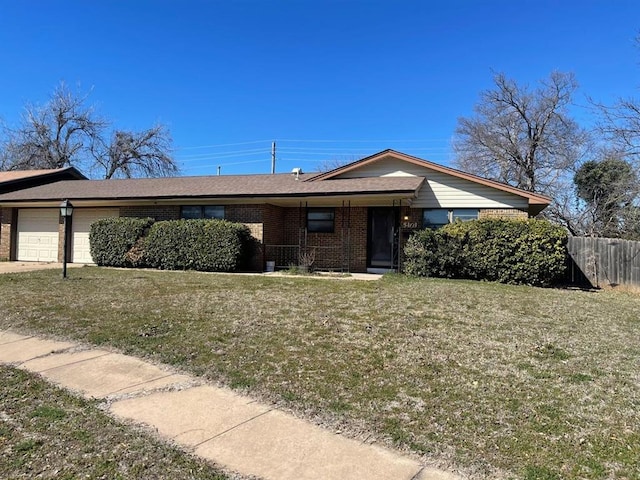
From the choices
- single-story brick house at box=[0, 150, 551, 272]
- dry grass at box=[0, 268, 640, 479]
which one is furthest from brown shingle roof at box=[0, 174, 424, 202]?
dry grass at box=[0, 268, 640, 479]

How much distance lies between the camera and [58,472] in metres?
2.61

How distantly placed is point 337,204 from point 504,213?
558 cm

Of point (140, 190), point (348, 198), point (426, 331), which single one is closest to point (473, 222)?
point (348, 198)

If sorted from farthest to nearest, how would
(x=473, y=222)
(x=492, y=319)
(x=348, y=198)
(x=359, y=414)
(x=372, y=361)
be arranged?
(x=348, y=198)
(x=473, y=222)
(x=492, y=319)
(x=372, y=361)
(x=359, y=414)

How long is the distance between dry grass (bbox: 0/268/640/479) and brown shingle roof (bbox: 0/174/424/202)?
16.0ft

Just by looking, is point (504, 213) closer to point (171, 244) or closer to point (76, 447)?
point (171, 244)

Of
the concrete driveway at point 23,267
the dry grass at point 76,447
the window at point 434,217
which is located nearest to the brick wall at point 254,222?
the window at point 434,217

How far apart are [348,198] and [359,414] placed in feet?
35.7

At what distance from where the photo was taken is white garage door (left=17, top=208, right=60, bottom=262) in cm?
1797

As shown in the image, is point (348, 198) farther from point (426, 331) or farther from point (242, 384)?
point (242, 384)

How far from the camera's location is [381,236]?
15047mm

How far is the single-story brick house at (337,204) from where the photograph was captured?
45.5 ft

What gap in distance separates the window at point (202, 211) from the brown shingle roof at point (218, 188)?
625 millimetres

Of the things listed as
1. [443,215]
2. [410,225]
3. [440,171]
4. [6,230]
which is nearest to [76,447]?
[410,225]
